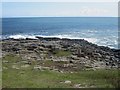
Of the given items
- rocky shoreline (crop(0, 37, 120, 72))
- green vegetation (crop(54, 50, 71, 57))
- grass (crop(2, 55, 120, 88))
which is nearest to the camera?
grass (crop(2, 55, 120, 88))

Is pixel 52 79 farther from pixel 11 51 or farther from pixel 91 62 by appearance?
pixel 11 51

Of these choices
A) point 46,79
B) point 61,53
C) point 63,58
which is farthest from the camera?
point 61,53

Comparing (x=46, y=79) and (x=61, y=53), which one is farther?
(x=61, y=53)

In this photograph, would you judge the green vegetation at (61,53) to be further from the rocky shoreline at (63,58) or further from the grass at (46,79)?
the grass at (46,79)

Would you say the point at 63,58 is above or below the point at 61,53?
below

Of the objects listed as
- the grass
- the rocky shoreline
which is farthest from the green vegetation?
the grass

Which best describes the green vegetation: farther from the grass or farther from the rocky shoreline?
the grass

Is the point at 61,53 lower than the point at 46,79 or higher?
higher

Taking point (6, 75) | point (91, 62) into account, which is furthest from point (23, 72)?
point (91, 62)

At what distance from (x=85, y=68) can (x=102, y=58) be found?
1126 centimetres

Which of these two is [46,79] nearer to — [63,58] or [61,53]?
[63,58]

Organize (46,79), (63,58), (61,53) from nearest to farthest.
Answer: (46,79) → (63,58) → (61,53)

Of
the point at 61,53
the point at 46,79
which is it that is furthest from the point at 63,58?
the point at 46,79

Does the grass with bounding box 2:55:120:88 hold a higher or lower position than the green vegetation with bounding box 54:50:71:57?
lower
